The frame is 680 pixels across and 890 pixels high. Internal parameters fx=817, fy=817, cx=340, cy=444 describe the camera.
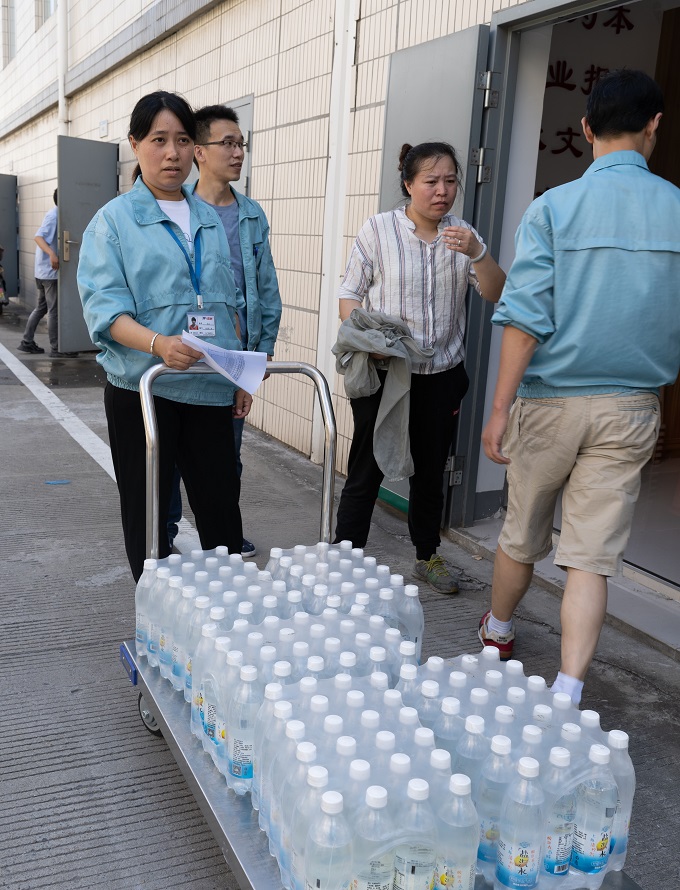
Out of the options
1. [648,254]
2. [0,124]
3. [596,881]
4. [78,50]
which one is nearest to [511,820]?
[596,881]

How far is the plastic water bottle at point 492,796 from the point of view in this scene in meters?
1.67

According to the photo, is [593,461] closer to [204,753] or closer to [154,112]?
[204,753]

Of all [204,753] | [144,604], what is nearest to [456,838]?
[204,753]

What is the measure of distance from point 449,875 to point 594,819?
1.09ft

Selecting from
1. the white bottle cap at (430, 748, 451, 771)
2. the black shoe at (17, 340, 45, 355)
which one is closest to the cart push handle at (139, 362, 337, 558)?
the white bottle cap at (430, 748, 451, 771)

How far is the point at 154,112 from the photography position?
8.92 ft

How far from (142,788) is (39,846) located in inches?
13.0

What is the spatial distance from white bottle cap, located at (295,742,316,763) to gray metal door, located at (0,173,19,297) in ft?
57.1

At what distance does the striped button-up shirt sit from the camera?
357 cm

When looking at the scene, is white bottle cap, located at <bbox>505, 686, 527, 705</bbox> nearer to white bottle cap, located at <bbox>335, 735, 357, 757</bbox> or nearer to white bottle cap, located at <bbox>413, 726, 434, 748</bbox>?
white bottle cap, located at <bbox>413, 726, 434, 748</bbox>

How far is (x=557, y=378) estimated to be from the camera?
2.61 meters

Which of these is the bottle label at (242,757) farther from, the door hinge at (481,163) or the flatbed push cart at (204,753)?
the door hinge at (481,163)

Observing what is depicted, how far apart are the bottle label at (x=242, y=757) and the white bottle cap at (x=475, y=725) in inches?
20.2

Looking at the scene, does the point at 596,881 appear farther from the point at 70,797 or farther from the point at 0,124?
the point at 0,124
